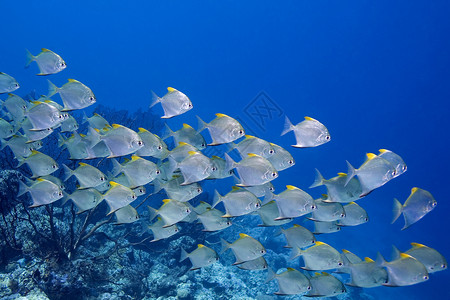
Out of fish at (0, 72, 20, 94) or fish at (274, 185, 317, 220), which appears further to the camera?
fish at (0, 72, 20, 94)

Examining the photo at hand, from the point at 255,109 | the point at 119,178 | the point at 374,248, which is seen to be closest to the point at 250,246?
the point at 119,178

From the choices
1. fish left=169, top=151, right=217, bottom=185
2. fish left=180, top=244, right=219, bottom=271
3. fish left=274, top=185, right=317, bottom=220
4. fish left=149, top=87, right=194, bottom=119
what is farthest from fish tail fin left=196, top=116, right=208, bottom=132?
fish left=180, top=244, right=219, bottom=271

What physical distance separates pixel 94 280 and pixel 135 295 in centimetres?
111

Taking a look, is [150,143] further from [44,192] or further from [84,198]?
[44,192]

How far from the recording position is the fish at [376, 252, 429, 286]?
340 centimetres

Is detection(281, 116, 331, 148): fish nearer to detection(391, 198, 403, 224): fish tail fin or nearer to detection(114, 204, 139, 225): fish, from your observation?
detection(391, 198, 403, 224): fish tail fin

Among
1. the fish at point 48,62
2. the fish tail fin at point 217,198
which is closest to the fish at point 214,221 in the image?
the fish tail fin at point 217,198

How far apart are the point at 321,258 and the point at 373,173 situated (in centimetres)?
145

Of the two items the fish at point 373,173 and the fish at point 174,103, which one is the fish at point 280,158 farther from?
the fish at point 174,103

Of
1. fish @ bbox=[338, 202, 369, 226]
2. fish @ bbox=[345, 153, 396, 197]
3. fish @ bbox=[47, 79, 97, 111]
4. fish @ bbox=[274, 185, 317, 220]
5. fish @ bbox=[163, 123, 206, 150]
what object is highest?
fish @ bbox=[47, 79, 97, 111]

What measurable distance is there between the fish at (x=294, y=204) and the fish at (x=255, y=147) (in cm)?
69

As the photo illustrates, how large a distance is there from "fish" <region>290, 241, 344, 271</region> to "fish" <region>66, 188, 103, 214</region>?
315 cm

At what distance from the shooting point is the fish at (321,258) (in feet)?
12.8

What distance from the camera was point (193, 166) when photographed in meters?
3.64
